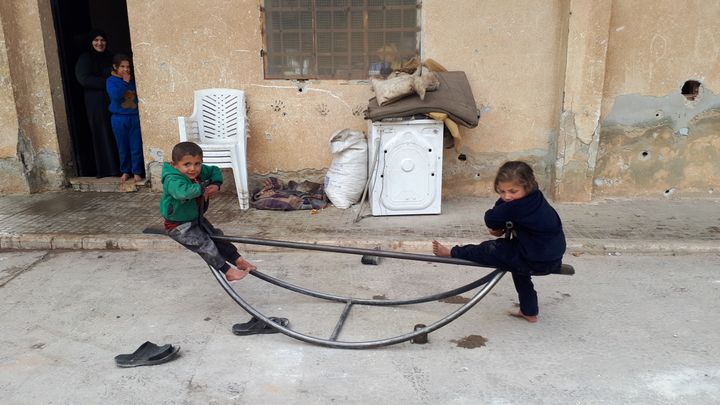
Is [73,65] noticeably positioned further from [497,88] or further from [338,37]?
[497,88]

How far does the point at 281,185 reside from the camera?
612 cm

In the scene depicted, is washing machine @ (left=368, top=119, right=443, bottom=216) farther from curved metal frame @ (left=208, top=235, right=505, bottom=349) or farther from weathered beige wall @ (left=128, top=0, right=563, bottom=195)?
curved metal frame @ (left=208, top=235, right=505, bottom=349)

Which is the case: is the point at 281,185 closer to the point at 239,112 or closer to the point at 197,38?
the point at 239,112

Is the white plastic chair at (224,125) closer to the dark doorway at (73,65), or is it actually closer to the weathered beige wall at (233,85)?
the weathered beige wall at (233,85)

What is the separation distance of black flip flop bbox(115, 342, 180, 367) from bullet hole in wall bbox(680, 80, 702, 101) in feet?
18.5

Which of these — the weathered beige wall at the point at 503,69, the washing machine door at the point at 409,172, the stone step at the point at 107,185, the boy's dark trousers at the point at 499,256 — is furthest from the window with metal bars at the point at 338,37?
the boy's dark trousers at the point at 499,256

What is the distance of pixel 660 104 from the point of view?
5.83 m

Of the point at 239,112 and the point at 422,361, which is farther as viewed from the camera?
the point at 239,112

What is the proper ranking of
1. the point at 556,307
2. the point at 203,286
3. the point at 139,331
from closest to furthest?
the point at 139,331 → the point at 556,307 → the point at 203,286

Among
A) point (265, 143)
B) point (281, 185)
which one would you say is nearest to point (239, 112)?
point (265, 143)

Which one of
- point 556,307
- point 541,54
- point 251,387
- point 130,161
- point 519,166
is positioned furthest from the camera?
point 130,161

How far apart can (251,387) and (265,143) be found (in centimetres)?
377

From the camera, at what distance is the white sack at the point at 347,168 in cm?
560

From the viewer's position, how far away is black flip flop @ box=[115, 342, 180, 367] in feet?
9.59
